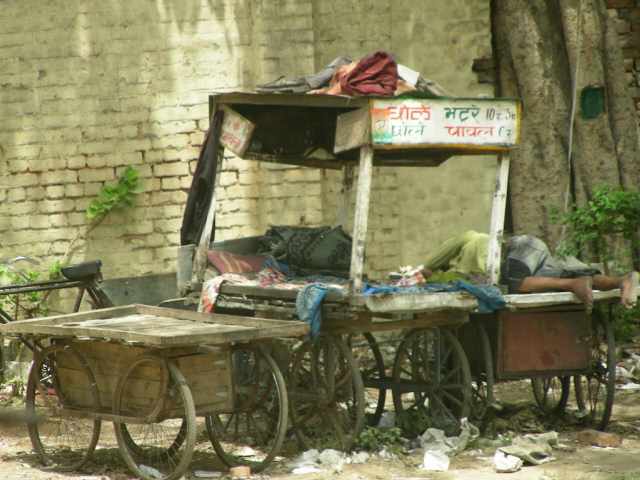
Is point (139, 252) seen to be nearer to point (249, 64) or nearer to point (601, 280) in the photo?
point (249, 64)

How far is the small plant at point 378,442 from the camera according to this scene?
18.3 feet

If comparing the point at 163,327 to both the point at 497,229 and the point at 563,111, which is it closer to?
the point at 497,229

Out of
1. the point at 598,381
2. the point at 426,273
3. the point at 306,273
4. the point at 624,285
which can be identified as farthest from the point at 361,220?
the point at 598,381

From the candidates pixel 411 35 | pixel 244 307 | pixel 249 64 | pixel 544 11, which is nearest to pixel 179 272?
pixel 244 307

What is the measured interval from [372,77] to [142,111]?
3.70m

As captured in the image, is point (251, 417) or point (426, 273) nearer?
point (251, 417)

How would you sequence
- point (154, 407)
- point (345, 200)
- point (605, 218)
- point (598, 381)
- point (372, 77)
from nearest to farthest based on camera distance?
point (154, 407)
point (372, 77)
point (598, 381)
point (605, 218)
point (345, 200)

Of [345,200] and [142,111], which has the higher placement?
[142,111]

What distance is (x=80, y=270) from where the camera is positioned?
6.86m

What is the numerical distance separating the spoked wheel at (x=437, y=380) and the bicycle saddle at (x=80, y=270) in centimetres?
253

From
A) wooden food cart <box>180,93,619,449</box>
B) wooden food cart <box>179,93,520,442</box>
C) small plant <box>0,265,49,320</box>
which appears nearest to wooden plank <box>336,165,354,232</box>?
wooden food cart <box>180,93,619,449</box>

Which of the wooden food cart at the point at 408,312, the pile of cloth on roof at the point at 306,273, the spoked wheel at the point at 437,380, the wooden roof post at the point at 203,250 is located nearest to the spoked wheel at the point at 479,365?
the wooden food cart at the point at 408,312

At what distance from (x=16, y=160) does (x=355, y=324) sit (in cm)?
457

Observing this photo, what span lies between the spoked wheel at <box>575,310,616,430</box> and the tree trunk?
7.00 feet
